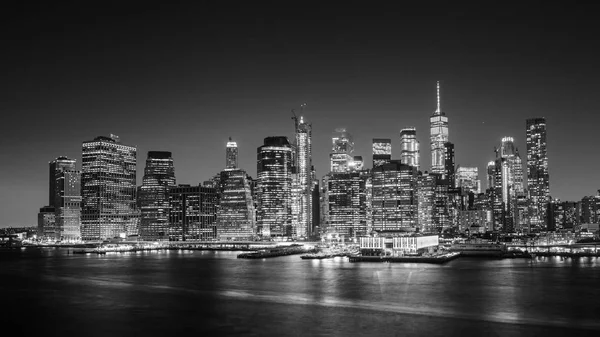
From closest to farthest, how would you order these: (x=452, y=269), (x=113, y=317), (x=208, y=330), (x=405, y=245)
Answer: (x=208, y=330), (x=113, y=317), (x=452, y=269), (x=405, y=245)

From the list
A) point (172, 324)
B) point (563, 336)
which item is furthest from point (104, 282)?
point (563, 336)

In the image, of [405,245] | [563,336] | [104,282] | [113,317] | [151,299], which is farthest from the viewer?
[405,245]

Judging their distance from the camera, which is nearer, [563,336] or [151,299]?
[563,336]

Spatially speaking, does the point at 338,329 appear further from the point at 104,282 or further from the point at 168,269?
the point at 168,269

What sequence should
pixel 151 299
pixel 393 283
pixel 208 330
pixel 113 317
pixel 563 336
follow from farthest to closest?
pixel 393 283, pixel 151 299, pixel 113 317, pixel 208 330, pixel 563 336

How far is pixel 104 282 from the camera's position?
3465 inches

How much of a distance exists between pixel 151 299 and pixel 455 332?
35582 mm

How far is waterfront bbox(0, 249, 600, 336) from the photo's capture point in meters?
50.7

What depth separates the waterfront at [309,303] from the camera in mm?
50656

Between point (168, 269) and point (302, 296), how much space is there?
1997 inches

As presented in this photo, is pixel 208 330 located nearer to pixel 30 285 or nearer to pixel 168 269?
pixel 30 285

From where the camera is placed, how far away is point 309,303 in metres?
63.4

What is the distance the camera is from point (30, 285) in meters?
86.2

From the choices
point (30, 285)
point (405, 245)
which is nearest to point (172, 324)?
point (30, 285)
